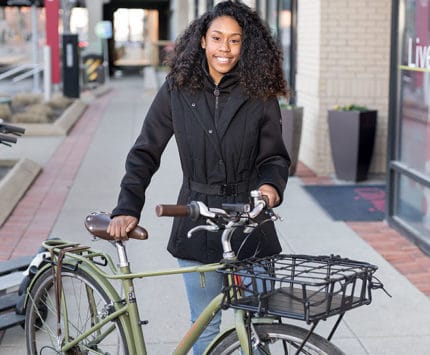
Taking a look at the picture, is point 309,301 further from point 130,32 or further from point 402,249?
point 130,32

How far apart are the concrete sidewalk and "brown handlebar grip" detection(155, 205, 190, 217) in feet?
6.32

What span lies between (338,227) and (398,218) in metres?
0.51

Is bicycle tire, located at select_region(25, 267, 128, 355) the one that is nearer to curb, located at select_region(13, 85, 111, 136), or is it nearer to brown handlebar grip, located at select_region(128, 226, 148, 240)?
brown handlebar grip, located at select_region(128, 226, 148, 240)

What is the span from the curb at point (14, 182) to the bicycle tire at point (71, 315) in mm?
3896

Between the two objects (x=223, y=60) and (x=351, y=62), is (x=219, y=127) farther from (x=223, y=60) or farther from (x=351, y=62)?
(x=351, y=62)

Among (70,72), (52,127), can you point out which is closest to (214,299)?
(52,127)

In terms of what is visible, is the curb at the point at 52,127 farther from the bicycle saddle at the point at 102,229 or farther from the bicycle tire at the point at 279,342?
the bicycle tire at the point at 279,342

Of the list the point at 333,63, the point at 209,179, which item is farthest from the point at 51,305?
the point at 333,63

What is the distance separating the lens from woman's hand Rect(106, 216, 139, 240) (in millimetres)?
3465

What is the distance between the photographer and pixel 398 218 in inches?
303

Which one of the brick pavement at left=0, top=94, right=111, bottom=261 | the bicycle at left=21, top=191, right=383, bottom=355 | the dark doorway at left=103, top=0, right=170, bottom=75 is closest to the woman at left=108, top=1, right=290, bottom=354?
the bicycle at left=21, top=191, right=383, bottom=355

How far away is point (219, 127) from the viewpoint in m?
Answer: 3.52

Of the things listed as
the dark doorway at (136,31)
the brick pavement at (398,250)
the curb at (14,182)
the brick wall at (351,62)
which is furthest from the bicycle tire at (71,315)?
the dark doorway at (136,31)

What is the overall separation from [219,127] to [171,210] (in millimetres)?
540
